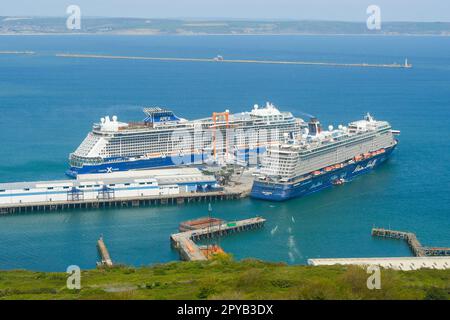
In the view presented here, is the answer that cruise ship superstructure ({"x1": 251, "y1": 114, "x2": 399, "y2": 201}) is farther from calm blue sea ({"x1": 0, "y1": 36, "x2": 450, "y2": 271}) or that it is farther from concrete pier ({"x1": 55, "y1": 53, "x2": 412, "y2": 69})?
concrete pier ({"x1": 55, "y1": 53, "x2": 412, "y2": 69})

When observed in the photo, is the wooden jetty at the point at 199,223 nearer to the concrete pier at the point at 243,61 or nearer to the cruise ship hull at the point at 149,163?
the cruise ship hull at the point at 149,163

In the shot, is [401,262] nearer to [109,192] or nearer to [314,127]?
[109,192]

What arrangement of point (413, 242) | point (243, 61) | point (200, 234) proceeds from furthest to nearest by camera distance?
point (243, 61) < point (200, 234) < point (413, 242)

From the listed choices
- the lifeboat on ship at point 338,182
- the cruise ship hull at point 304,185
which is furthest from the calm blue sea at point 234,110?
the lifeboat on ship at point 338,182

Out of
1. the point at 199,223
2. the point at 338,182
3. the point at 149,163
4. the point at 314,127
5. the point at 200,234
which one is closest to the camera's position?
the point at 200,234

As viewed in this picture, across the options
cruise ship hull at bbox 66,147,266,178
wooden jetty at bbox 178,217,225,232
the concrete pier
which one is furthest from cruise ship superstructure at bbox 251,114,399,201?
the concrete pier

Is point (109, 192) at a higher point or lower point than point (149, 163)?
lower

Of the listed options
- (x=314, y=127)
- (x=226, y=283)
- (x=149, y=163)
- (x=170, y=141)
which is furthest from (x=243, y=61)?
(x=226, y=283)
